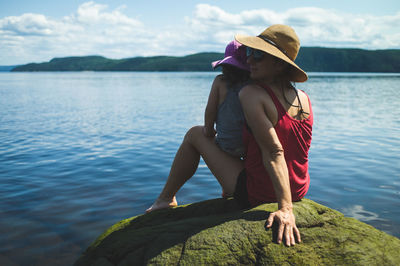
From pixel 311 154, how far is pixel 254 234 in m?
8.80

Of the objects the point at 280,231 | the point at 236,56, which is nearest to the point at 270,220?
the point at 280,231

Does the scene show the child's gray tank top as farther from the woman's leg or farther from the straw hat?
the straw hat

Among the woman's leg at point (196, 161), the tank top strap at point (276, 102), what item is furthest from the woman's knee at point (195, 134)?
the tank top strap at point (276, 102)

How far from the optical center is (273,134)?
3.24 metres

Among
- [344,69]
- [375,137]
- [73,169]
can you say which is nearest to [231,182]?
[73,169]

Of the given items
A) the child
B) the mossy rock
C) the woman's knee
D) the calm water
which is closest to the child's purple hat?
the child

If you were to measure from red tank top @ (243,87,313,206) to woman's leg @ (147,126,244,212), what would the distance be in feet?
0.92

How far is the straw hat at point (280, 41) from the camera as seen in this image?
3.40 m

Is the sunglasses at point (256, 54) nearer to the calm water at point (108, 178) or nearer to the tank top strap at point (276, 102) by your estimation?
the tank top strap at point (276, 102)

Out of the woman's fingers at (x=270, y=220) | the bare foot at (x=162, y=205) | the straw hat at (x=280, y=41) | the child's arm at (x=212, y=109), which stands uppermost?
the straw hat at (x=280, y=41)

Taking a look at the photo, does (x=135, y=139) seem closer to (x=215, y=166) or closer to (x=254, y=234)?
(x=215, y=166)

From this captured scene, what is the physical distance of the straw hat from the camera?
3398mm

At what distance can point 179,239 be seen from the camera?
11.1 feet

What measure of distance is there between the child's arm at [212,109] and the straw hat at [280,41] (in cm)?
69
